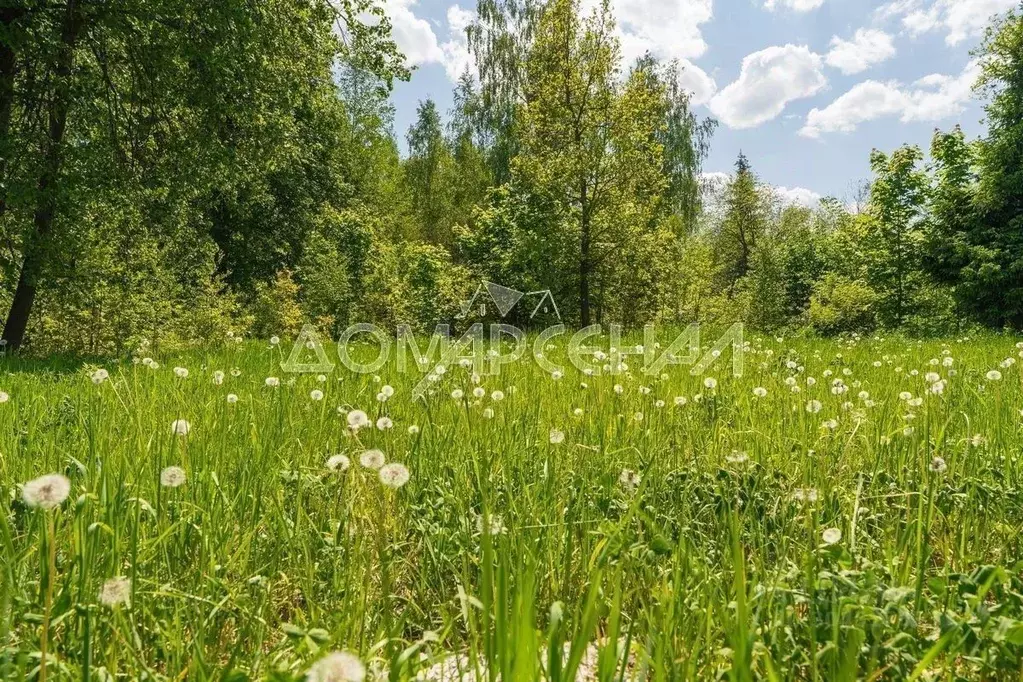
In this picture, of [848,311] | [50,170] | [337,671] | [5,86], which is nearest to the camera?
[337,671]

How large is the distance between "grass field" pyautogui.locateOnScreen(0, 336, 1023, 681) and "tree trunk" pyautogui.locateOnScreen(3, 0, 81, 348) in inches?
240

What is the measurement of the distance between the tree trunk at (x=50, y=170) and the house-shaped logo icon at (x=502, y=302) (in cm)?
1229

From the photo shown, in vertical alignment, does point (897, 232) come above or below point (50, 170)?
above

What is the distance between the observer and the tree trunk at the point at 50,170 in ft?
25.7

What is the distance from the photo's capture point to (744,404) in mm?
3443

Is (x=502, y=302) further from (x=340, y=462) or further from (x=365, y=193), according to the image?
(x=340, y=462)

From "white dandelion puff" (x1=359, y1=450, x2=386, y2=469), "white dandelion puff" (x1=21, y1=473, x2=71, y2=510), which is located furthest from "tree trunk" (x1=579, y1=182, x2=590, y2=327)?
"white dandelion puff" (x1=21, y1=473, x2=71, y2=510)

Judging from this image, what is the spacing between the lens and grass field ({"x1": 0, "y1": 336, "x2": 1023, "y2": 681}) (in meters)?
1.02

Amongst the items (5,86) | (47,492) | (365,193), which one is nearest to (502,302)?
(5,86)

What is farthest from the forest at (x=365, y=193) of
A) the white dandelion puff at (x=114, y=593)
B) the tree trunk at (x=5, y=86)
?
the white dandelion puff at (x=114, y=593)

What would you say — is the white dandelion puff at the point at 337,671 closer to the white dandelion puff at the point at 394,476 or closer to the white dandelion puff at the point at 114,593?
the white dandelion puff at the point at 114,593

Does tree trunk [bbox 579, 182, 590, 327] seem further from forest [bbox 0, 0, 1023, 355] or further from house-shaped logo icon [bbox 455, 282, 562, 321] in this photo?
house-shaped logo icon [bbox 455, 282, 562, 321]

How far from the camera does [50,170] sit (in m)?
7.74

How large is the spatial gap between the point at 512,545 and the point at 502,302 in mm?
19336
